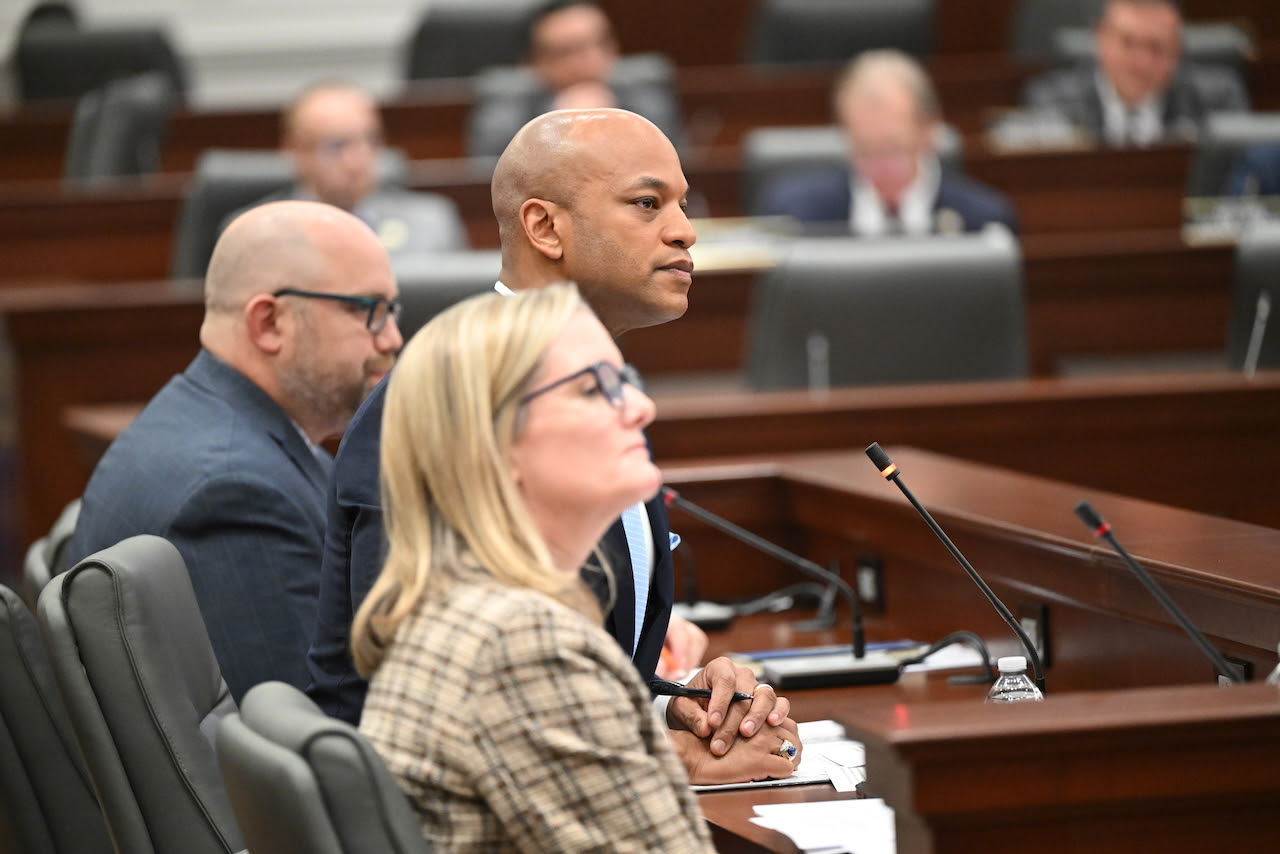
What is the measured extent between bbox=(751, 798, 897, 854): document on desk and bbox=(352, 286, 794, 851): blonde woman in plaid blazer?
0.29 m

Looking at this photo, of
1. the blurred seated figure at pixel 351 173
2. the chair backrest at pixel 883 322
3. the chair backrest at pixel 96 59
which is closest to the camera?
the chair backrest at pixel 883 322

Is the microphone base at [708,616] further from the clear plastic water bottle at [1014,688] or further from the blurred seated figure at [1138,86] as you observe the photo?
the blurred seated figure at [1138,86]

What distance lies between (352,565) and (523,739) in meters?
0.56

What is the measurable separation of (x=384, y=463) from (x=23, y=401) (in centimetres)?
348

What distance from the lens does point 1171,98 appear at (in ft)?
23.3

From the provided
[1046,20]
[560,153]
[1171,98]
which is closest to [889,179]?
[1171,98]

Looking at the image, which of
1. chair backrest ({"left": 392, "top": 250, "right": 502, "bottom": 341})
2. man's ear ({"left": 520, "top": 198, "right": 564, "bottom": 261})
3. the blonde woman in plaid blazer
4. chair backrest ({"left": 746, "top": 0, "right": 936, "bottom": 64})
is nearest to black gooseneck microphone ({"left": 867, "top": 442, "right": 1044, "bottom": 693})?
man's ear ({"left": 520, "top": 198, "right": 564, "bottom": 261})

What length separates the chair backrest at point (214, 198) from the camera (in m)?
5.94

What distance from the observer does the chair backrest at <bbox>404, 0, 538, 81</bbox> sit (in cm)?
823

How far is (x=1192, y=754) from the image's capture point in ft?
5.21

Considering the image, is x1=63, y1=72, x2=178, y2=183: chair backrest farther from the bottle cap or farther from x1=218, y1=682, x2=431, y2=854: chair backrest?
x1=218, y1=682, x2=431, y2=854: chair backrest

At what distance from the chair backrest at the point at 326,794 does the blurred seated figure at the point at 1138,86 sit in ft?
18.9

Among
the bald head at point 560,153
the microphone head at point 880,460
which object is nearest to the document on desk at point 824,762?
the microphone head at point 880,460

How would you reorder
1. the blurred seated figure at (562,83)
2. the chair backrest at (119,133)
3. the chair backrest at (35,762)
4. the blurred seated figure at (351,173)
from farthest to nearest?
the chair backrest at (119,133), the blurred seated figure at (562,83), the blurred seated figure at (351,173), the chair backrest at (35,762)
